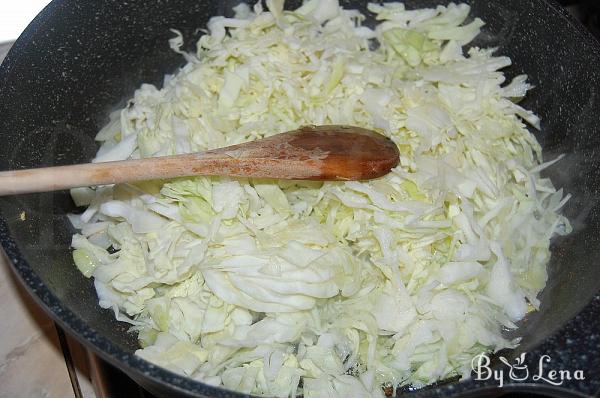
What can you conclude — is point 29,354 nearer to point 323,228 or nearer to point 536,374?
point 323,228

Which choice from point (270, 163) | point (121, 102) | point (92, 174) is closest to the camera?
point (92, 174)

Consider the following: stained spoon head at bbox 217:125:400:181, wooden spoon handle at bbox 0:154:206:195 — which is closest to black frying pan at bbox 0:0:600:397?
wooden spoon handle at bbox 0:154:206:195

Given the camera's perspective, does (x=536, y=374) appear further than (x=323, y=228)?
No

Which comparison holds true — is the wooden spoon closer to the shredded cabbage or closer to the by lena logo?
the shredded cabbage

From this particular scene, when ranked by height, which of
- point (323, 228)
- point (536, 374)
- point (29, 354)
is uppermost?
point (536, 374)

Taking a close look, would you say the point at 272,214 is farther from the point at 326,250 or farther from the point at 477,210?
the point at 477,210

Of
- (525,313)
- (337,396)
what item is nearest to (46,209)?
(337,396)

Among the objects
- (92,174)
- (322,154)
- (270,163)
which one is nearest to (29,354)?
(92,174)
